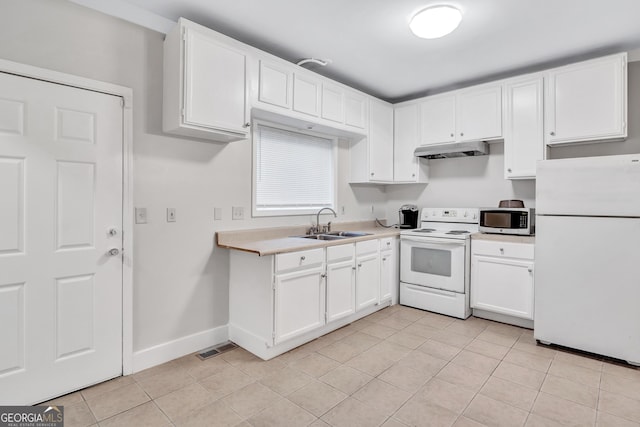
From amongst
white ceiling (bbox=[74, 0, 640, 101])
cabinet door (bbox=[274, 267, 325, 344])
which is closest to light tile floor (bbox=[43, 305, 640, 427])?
cabinet door (bbox=[274, 267, 325, 344])

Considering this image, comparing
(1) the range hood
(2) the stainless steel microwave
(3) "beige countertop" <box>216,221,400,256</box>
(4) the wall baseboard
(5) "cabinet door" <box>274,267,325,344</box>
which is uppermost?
(1) the range hood

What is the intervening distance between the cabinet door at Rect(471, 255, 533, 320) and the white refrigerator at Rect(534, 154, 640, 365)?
31 centimetres

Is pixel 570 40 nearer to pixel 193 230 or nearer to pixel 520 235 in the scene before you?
pixel 520 235

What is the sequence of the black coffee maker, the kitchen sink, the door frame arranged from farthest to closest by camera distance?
the black coffee maker
the kitchen sink
the door frame

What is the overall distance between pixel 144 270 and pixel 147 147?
0.90 m

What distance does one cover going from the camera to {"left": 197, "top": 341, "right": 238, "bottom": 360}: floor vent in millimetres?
2676

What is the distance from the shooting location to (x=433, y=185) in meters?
4.44

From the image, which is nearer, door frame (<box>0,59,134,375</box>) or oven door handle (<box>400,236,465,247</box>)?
door frame (<box>0,59,134,375</box>)

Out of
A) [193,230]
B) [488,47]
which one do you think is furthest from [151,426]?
[488,47]

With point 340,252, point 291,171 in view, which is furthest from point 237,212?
point 340,252

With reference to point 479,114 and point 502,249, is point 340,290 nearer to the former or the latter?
point 502,249

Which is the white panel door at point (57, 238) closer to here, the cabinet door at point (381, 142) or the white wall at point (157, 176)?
the white wall at point (157, 176)

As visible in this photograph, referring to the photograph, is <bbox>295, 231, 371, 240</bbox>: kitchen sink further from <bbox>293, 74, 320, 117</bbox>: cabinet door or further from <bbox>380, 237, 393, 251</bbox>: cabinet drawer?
<bbox>293, 74, 320, 117</bbox>: cabinet door

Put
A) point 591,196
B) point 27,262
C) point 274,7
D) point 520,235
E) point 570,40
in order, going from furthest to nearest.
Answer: point 520,235 < point 570,40 < point 591,196 < point 274,7 < point 27,262
